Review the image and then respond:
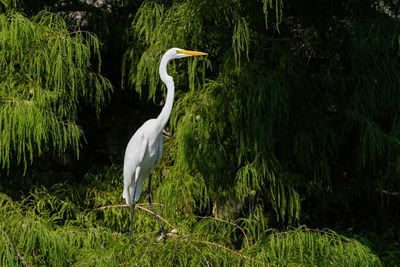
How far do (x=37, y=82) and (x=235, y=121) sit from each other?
667 millimetres

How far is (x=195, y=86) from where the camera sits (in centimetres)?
212

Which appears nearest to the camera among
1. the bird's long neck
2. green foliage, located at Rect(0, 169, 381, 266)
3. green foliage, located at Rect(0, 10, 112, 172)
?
green foliage, located at Rect(0, 169, 381, 266)

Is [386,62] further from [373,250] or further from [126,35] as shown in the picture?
[126,35]

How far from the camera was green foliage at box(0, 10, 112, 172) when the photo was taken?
183 centimetres

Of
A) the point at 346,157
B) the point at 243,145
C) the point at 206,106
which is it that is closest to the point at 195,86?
the point at 206,106

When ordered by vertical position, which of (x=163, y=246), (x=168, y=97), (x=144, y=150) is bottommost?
(x=163, y=246)

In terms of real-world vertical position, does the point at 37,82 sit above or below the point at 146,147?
above

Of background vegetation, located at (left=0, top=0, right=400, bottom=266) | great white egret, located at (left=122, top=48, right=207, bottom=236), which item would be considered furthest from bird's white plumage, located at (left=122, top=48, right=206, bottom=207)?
background vegetation, located at (left=0, top=0, right=400, bottom=266)

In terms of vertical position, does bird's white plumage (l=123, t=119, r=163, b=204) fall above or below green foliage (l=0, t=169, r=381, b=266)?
above

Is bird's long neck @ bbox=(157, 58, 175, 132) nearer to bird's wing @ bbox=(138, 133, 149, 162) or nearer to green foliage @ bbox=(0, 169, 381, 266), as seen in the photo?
bird's wing @ bbox=(138, 133, 149, 162)

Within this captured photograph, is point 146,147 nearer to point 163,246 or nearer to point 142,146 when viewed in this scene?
point 142,146

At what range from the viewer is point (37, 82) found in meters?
1.93

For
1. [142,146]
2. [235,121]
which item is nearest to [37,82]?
[142,146]

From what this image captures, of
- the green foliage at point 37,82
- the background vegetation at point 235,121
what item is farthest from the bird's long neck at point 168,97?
the green foliage at point 37,82
